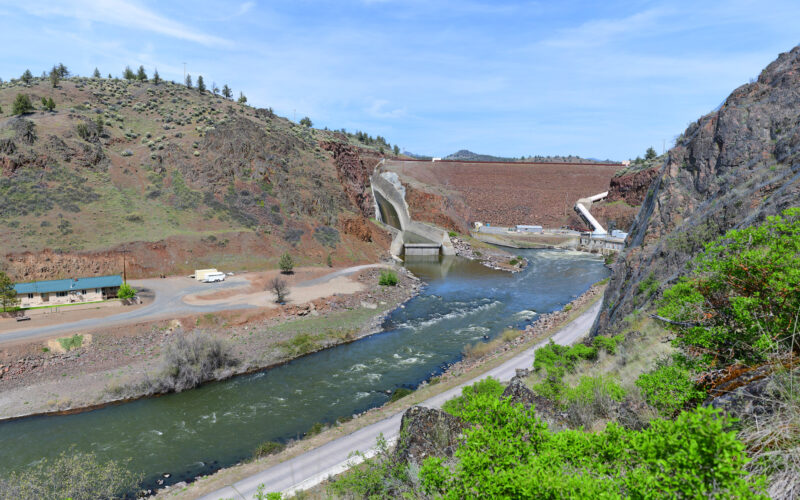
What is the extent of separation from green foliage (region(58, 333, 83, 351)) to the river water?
5431 millimetres

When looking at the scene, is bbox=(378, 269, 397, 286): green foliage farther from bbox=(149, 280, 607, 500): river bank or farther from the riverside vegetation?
the riverside vegetation

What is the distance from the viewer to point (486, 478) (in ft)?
15.3

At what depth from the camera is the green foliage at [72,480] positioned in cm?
1248

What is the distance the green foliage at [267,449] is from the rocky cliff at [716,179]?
14.9 m

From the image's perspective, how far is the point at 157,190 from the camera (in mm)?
45031

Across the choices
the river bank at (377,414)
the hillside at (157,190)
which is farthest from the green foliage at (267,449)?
the hillside at (157,190)

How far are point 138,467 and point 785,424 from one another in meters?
19.2

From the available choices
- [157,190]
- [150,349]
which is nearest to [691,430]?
[150,349]

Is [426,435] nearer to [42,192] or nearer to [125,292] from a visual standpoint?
[125,292]

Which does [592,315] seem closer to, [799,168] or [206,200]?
[799,168]

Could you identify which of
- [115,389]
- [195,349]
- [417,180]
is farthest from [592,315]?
[417,180]

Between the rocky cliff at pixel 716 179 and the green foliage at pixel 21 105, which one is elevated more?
the green foliage at pixel 21 105

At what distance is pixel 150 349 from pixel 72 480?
1194 centimetres

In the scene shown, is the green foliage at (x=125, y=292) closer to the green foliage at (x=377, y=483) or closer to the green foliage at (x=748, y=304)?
the green foliage at (x=377, y=483)
